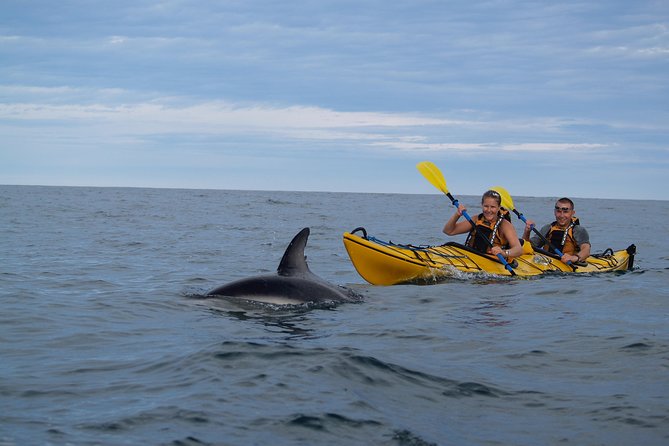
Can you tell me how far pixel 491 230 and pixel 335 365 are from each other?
26.7 feet

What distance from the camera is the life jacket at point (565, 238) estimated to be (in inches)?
633

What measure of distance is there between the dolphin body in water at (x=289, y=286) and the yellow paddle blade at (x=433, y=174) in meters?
6.38

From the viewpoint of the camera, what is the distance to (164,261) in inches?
651

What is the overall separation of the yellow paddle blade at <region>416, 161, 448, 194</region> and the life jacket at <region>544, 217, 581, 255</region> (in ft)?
8.61

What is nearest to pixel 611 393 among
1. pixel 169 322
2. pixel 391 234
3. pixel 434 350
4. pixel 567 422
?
pixel 567 422

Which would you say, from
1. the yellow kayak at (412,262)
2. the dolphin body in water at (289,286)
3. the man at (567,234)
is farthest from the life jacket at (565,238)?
the dolphin body in water at (289,286)

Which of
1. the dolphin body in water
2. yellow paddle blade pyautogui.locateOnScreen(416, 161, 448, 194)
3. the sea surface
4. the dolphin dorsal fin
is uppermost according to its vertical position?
yellow paddle blade pyautogui.locateOnScreen(416, 161, 448, 194)

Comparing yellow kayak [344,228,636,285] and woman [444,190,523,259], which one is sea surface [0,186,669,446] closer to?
yellow kayak [344,228,636,285]

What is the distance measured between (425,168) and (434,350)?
28.4 ft

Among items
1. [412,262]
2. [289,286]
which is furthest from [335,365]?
[412,262]

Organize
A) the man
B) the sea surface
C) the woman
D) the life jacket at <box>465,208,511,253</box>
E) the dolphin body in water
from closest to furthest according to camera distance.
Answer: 1. the sea surface
2. the dolphin body in water
3. the woman
4. the life jacket at <box>465,208,511,253</box>
5. the man

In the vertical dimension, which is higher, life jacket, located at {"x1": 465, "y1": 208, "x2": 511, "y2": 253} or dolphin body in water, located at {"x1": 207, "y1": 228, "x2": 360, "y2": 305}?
life jacket, located at {"x1": 465, "y1": 208, "x2": 511, "y2": 253}

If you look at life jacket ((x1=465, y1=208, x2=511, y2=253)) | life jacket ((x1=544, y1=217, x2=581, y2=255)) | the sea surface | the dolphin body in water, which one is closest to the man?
life jacket ((x1=544, y1=217, x2=581, y2=255))

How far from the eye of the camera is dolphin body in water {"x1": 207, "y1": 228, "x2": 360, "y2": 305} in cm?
930
